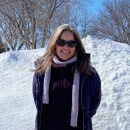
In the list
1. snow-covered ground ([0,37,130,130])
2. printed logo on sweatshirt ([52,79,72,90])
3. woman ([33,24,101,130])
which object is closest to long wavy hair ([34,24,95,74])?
woman ([33,24,101,130])

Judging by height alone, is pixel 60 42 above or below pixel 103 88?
above

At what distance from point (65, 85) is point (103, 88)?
2888 mm

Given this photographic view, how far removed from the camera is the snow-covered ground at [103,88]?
393 cm

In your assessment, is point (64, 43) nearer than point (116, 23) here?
Yes

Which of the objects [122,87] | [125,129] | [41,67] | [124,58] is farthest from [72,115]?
[124,58]

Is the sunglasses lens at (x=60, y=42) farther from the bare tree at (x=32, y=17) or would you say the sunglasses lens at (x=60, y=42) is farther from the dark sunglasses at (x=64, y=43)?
the bare tree at (x=32, y=17)

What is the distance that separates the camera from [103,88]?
5.00 m

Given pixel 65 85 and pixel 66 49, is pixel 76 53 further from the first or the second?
pixel 65 85

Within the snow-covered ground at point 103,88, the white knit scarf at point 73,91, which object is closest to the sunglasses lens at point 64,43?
the white knit scarf at point 73,91

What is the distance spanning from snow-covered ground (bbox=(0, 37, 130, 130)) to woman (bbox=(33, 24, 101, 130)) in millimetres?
1626

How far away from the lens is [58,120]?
220 cm

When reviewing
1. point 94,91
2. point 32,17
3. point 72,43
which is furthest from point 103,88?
point 32,17

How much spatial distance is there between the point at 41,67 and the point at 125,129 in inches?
80.9

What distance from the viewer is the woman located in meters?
2.20
